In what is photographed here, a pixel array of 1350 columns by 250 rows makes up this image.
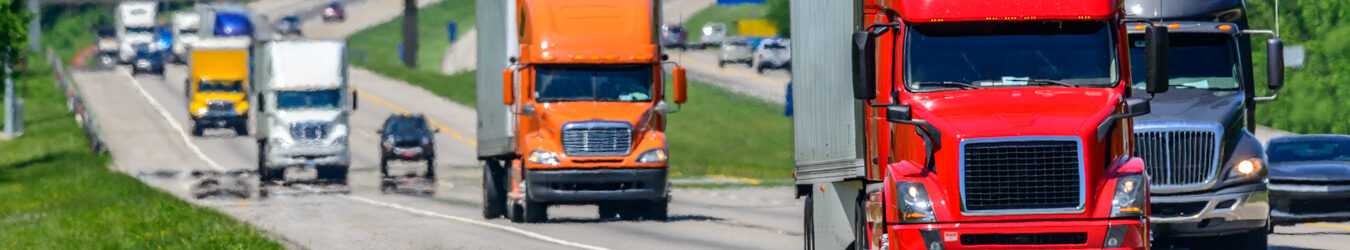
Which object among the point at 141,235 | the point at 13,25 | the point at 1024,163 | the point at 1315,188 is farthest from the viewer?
the point at 13,25

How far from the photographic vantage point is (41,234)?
2512 cm

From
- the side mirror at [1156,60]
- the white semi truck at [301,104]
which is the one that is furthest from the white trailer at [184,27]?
the side mirror at [1156,60]

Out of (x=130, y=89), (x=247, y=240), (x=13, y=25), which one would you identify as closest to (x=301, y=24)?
(x=130, y=89)

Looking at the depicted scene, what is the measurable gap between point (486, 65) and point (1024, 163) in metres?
17.7

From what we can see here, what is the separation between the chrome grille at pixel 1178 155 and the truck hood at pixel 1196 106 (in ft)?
0.51

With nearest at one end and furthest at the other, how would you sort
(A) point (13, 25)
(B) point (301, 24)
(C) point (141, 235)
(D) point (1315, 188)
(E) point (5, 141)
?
1. (D) point (1315, 188)
2. (C) point (141, 235)
3. (A) point (13, 25)
4. (E) point (5, 141)
5. (B) point (301, 24)

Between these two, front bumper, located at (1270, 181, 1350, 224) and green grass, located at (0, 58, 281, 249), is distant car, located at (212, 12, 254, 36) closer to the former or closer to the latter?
green grass, located at (0, 58, 281, 249)

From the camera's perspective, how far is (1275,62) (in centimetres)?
1798

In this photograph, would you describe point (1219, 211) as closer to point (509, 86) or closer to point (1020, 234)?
point (1020, 234)

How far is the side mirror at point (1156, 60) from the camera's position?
1452 cm

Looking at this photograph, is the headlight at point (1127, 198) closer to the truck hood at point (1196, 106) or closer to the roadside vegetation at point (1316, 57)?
the truck hood at point (1196, 106)

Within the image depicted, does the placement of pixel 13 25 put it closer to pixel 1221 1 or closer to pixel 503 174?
pixel 503 174

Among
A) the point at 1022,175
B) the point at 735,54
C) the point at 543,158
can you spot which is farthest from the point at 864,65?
the point at 735,54

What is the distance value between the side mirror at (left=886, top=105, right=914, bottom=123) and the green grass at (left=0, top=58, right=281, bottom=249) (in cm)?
948
